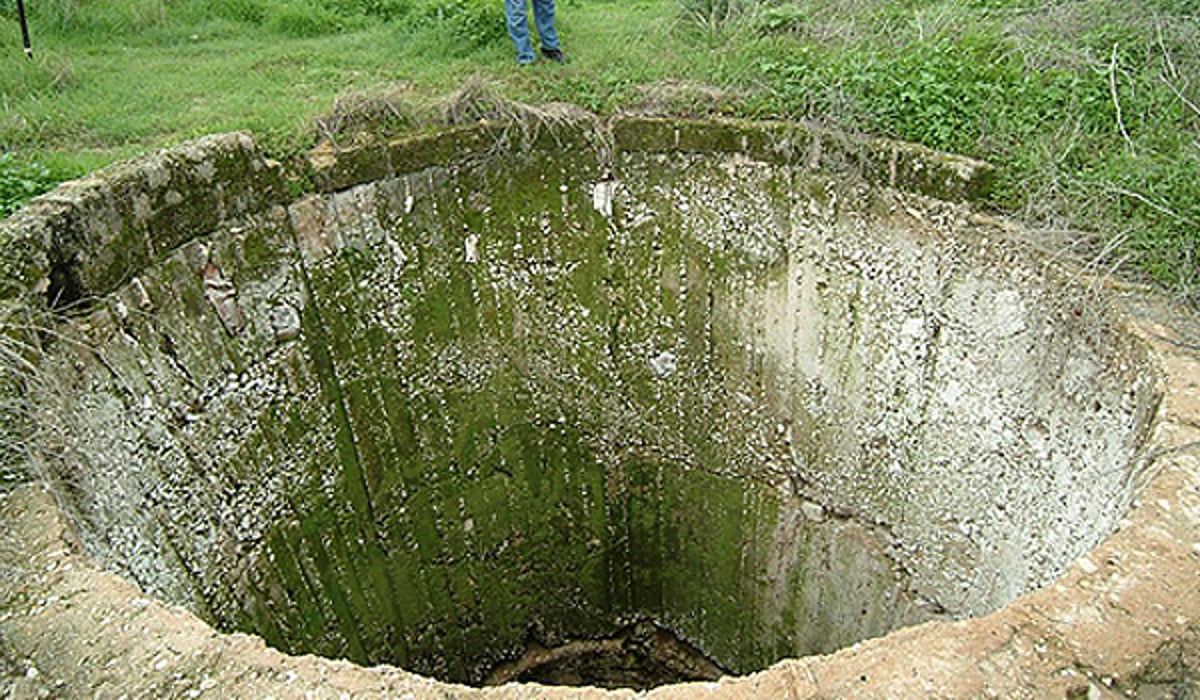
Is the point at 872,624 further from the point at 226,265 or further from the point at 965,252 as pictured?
the point at 226,265

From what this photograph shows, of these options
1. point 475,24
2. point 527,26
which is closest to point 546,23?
point 527,26

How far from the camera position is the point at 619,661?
6473mm

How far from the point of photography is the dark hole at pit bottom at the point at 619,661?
6.31 metres

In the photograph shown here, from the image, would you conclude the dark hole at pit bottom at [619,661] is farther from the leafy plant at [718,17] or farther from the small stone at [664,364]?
Result: the leafy plant at [718,17]

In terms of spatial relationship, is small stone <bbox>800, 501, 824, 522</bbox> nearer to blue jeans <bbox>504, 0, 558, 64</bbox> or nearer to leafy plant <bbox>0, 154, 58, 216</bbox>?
blue jeans <bbox>504, 0, 558, 64</bbox>

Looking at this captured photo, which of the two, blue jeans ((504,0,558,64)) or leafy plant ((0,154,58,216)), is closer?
leafy plant ((0,154,58,216))

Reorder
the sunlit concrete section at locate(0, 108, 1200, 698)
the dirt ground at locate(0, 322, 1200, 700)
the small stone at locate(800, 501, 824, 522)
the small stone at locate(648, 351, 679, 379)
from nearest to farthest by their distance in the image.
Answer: the dirt ground at locate(0, 322, 1200, 700) → the sunlit concrete section at locate(0, 108, 1200, 698) → the small stone at locate(800, 501, 824, 522) → the small stone at locate(648, 351, 679, 379)

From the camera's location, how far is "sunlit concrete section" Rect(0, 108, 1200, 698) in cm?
363

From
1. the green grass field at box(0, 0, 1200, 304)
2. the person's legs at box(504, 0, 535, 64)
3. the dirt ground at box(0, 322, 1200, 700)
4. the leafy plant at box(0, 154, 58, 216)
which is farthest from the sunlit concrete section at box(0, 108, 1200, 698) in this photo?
the person's legs at box(504, 0, 535, 64)

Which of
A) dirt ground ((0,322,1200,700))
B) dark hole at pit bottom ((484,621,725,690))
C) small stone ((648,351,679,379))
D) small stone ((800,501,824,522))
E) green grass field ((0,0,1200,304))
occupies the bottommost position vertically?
dark hole at pit bottom ((484,621,725,690))

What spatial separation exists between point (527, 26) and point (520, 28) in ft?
0.16

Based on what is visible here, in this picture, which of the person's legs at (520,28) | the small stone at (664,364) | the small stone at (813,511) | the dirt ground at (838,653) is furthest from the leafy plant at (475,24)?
the dirt ground at (838,653)

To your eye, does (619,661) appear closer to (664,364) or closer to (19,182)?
(664,364)

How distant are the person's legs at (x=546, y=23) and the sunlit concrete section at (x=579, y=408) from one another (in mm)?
943
